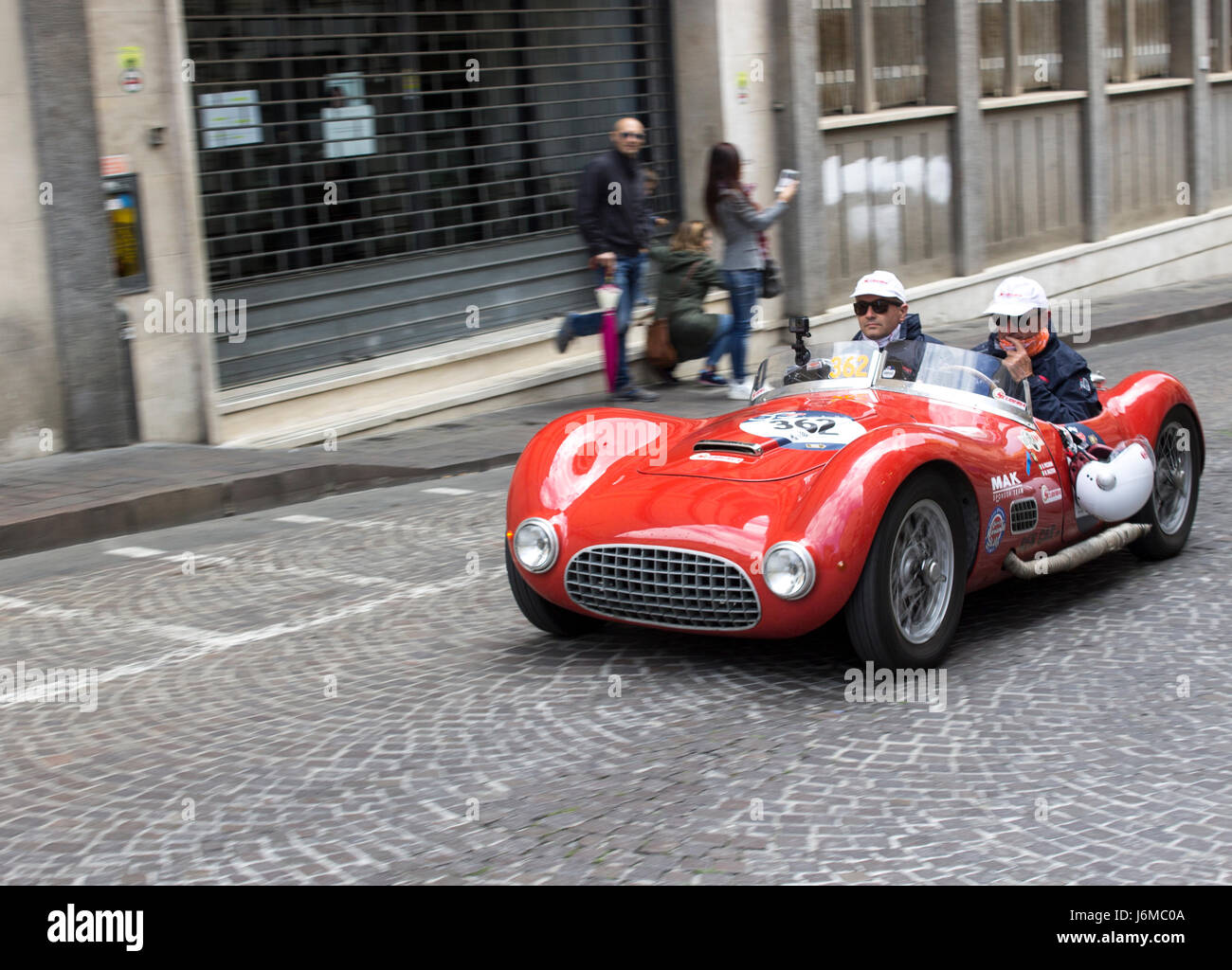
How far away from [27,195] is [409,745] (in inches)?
248

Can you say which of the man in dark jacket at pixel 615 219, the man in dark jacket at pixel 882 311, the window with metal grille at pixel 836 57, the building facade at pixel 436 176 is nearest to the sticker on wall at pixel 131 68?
the building facade at pixel 436 176

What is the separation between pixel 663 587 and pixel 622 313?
7.30 meters

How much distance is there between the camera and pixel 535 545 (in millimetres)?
5375

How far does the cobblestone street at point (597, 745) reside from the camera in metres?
3.81

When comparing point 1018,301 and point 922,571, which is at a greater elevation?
point 1018,301

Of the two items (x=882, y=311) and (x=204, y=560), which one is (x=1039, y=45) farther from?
(x=204, y=560)

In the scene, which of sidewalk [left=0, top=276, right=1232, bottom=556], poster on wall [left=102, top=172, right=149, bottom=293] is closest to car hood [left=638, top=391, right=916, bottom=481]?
sidewalk [left=0, top=276, right=1232, bottom=556]

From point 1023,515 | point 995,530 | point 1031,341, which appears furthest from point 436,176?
point 995,530

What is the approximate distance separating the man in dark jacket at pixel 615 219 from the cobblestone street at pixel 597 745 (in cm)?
548

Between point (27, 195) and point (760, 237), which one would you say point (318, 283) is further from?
point (760, 237)

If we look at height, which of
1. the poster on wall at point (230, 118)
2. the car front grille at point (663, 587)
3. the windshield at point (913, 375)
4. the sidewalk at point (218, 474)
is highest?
the poster on wall at point (230, 118)

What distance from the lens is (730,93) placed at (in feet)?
47.3

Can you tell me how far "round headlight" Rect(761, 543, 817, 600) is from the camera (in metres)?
4.80

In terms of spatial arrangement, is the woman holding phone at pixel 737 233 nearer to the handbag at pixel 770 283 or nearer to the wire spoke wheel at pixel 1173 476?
the handbag at pixel 770 283
